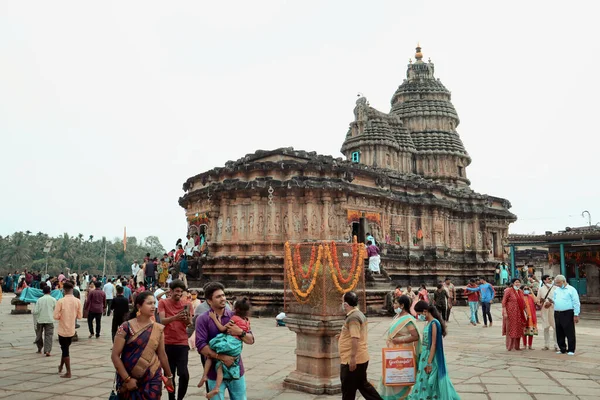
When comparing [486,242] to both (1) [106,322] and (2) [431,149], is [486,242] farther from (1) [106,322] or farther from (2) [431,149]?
(1) [106,322]

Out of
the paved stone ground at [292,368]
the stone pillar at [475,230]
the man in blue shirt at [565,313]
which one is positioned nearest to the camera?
the paved stone ground at [292,368]

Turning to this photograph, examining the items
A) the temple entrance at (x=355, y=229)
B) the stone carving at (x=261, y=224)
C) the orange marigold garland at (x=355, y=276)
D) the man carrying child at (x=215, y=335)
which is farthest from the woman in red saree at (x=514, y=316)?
the temple entrance at (x=355, y=229)

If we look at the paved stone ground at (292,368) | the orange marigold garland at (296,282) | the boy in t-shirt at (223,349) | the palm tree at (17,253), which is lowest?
the paved stone ground at (292,368)

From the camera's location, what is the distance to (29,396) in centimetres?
741

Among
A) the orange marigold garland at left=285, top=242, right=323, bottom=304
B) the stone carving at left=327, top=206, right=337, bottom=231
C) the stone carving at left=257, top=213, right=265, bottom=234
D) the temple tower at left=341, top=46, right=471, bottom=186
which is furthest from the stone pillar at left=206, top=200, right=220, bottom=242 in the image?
the orange marigold garland at left=285, top=242, right=323, bottom=304

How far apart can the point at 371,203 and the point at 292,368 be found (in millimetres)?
17798

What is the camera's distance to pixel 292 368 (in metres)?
9.51

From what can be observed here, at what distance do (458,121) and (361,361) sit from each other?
39.3 meters

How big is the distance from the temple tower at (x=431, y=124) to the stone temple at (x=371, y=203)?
0.08 m

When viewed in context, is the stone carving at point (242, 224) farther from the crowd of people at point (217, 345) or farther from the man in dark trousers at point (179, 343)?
the man in dark trousers at point (179, 343)

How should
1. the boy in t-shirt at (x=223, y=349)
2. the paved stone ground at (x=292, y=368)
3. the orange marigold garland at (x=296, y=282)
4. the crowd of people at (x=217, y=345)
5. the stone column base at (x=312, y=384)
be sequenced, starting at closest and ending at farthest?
the crowd of people at (x=217, y=345) < the boy in t-shirt at (x=223, y=349) < the stone column base at (x=312, y=384) < the paved stone ground at (x=292, y=368) < the orange marigold garland at (x=296, y=282)

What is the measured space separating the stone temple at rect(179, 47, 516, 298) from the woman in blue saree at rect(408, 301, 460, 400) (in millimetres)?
16935

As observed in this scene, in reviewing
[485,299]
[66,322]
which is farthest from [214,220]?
[66,322]

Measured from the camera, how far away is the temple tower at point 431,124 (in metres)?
39.8
